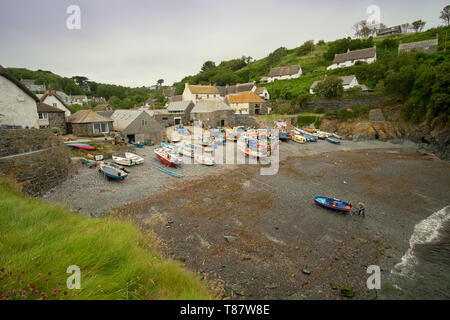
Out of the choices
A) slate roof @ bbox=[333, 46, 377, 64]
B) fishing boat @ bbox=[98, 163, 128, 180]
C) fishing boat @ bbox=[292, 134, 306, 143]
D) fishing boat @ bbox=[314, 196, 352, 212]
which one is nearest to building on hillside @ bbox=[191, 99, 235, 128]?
fishing boat @ bbox=[292, 134, 306, 143]

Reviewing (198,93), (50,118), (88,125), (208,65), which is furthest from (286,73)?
(50,118)

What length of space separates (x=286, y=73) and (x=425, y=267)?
2985 inches

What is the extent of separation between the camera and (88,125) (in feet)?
96.9

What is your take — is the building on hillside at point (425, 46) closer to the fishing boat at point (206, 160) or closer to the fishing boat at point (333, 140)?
the fishing boat at point (333, 140)

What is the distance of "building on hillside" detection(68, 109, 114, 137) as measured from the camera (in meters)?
29.5

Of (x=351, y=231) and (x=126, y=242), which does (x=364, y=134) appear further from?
(x=126, y=242)

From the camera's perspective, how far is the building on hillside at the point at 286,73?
7381 cm

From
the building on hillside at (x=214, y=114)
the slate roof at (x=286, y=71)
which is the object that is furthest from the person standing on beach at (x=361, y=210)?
the slate roof at (x=286, y=71)

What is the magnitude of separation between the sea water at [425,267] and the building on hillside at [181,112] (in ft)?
144

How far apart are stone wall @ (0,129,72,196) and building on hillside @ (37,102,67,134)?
16.0 m

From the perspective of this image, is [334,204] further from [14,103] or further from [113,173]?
[14,103]

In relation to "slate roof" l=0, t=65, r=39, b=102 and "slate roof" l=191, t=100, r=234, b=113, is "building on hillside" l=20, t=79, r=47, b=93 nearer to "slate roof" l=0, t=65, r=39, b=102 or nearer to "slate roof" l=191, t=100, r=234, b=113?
"slate roof" l=191, t=100, r=234, b=113
